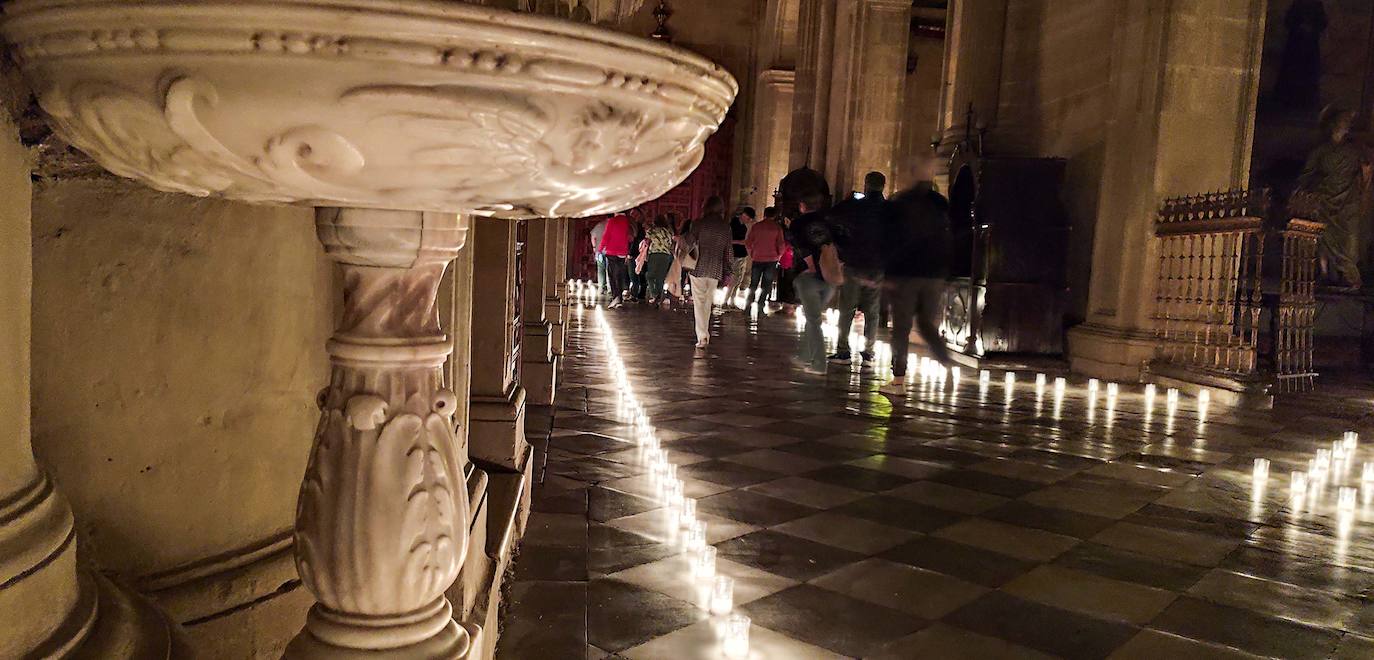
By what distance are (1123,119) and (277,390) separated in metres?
9.48

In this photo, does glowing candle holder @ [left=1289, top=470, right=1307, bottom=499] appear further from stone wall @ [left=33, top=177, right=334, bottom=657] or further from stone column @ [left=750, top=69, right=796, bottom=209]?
stone column @ [left=750, top=69, right=796, bottom=209]

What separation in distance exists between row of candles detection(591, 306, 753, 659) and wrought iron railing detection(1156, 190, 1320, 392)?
5352 millimetres

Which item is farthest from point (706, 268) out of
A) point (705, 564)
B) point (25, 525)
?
point (25, 525)

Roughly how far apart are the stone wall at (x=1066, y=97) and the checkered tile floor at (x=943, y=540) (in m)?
3.83

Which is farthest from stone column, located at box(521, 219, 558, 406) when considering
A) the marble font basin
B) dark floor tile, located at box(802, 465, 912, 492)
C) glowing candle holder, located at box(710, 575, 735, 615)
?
the marble font basin

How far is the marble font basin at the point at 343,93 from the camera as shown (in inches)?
47.6

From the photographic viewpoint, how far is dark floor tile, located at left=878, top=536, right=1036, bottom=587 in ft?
11.8

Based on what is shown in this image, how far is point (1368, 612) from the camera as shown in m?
3.40

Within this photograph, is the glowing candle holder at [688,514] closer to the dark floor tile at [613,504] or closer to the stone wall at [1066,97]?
the dark floor tile at [613,504]

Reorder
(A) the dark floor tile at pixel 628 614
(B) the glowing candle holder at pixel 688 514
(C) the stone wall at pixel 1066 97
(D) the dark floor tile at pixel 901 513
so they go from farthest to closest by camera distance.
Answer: (C) the stone wall at pixel 1066 97, (D) the dark floor tile at pixel 901 513, (B) the glowing candle holder at pixel 688 514, (A) the dark floor tile at pixel 628 614

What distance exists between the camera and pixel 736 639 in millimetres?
2830

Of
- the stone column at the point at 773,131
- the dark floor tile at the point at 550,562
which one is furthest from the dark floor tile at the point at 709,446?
the stone column at the point at 773,131

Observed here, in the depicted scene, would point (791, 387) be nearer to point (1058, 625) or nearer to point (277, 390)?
point (1058, 625)

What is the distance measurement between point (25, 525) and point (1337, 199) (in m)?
14.6
